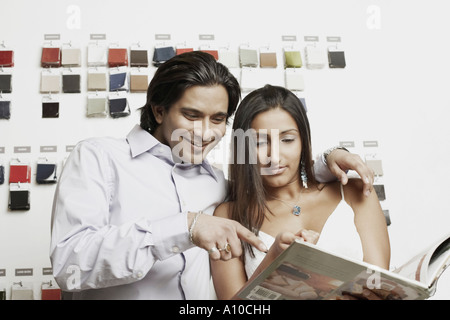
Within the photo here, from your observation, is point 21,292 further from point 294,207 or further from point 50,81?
point 294,207

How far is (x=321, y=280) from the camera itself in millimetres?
1044

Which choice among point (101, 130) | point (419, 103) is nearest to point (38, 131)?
point (101, 130)

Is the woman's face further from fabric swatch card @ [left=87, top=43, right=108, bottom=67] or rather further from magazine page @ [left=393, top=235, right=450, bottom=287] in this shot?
fabric swatch card @ [left=87, top=43, right=108, bottom=67]

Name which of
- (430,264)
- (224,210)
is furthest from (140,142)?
(430,264)

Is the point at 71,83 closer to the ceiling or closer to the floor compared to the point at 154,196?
closer to the ceiling

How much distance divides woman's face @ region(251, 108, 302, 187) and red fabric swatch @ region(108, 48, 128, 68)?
93cm

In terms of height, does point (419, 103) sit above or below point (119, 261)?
above

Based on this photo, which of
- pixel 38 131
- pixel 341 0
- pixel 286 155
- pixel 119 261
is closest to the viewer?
pixel 119 261

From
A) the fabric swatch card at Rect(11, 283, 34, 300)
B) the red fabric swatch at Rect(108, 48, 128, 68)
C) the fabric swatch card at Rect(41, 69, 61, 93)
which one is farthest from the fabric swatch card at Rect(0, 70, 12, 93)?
the fabric swatch card at Rect(11, 283, 34, 300)

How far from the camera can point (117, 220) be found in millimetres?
1472

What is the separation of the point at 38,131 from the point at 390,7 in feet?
5.77

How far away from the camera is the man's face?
1525 millimetres

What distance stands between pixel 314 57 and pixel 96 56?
3.20 ft

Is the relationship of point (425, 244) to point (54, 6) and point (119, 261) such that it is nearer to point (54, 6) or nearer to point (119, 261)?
point (119, 261)
